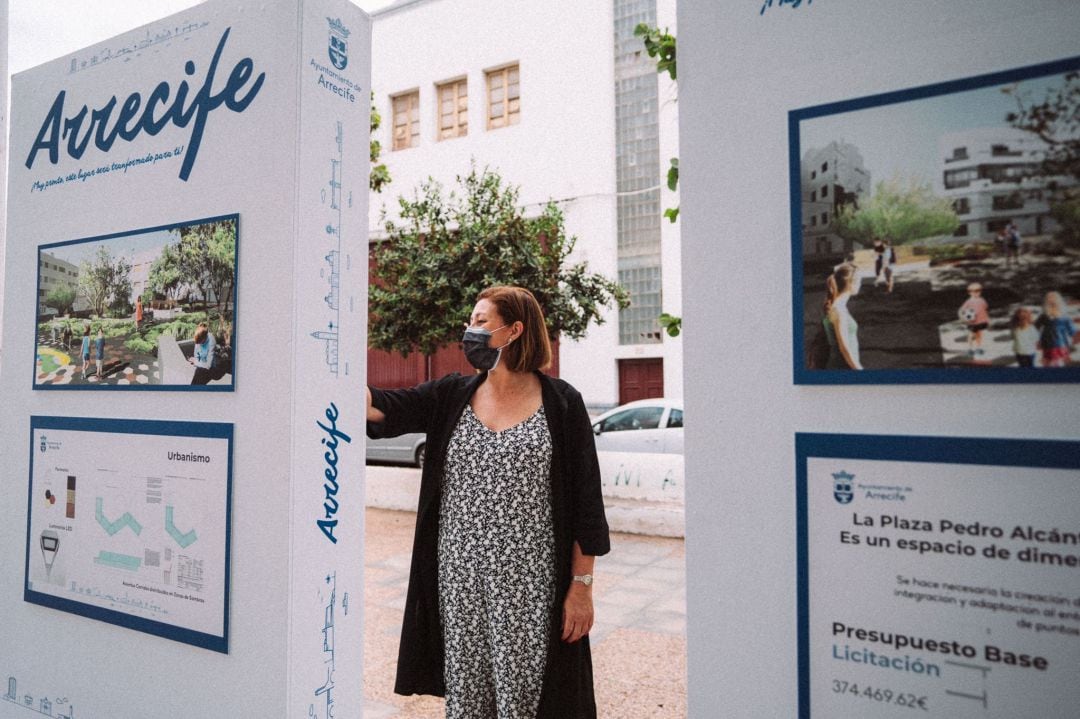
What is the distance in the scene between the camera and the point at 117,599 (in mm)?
2678

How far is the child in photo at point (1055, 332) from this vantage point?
53.1 inches

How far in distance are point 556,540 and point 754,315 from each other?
3.76ft

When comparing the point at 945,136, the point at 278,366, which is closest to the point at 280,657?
the point at 278,366

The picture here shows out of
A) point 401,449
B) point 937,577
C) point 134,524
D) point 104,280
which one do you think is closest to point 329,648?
point 134,524

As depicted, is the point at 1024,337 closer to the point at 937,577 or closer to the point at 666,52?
the point at 937,577

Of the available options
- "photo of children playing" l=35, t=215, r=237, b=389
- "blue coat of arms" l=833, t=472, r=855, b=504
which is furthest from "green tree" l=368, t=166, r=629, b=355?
"blue coat of arms" l=833, t=472, r=855, b=504

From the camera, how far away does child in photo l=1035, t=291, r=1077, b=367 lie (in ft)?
4.43

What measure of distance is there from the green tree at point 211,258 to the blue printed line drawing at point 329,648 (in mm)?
987

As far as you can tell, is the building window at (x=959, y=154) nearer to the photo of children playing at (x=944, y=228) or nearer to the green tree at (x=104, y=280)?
the photo of children playing at (x=944, y=228)

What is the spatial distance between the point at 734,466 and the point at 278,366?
1.42 meters

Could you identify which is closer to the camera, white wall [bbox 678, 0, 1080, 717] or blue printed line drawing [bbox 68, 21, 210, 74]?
white wall [bbox 678, 0, 1080, 717]

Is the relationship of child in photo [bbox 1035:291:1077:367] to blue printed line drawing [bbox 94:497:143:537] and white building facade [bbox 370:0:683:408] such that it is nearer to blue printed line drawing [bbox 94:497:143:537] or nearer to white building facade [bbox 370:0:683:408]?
blue printed line drawing [bbox 94:497:143:537]

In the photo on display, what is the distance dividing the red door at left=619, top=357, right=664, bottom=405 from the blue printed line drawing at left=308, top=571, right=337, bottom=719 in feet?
43.7

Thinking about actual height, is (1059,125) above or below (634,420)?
above
